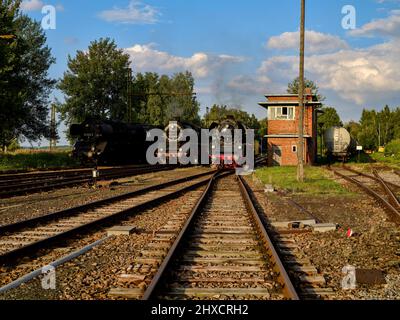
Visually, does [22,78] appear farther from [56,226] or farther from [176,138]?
[56,226]

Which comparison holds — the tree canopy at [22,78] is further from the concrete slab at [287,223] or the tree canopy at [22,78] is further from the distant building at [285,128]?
the concrete slab at [287,223]

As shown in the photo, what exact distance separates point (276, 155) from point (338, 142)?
21.9ft

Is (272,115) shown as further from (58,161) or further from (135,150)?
(58,161)

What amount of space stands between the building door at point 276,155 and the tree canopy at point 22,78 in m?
19.3

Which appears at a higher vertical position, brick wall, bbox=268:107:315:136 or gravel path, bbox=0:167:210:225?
brick wall, bbox=268:107:315:136

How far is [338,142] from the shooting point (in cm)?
4047

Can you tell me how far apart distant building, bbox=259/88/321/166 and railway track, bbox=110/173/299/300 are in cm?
2835

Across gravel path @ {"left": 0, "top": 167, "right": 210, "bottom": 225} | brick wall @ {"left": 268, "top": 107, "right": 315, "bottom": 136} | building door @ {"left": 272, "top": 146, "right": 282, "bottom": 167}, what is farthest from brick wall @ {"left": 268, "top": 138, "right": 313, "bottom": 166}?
gravel path @ {"left": 0, "top": 167, "right": 210, "bottom": 225}

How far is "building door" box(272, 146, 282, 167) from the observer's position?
37469 millimetres

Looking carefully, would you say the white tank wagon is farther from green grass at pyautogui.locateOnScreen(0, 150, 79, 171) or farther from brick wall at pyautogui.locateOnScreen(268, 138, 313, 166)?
green grass at pyautogui.locateOnScreen(0, 150, 79, 171)

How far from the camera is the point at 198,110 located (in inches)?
3334
